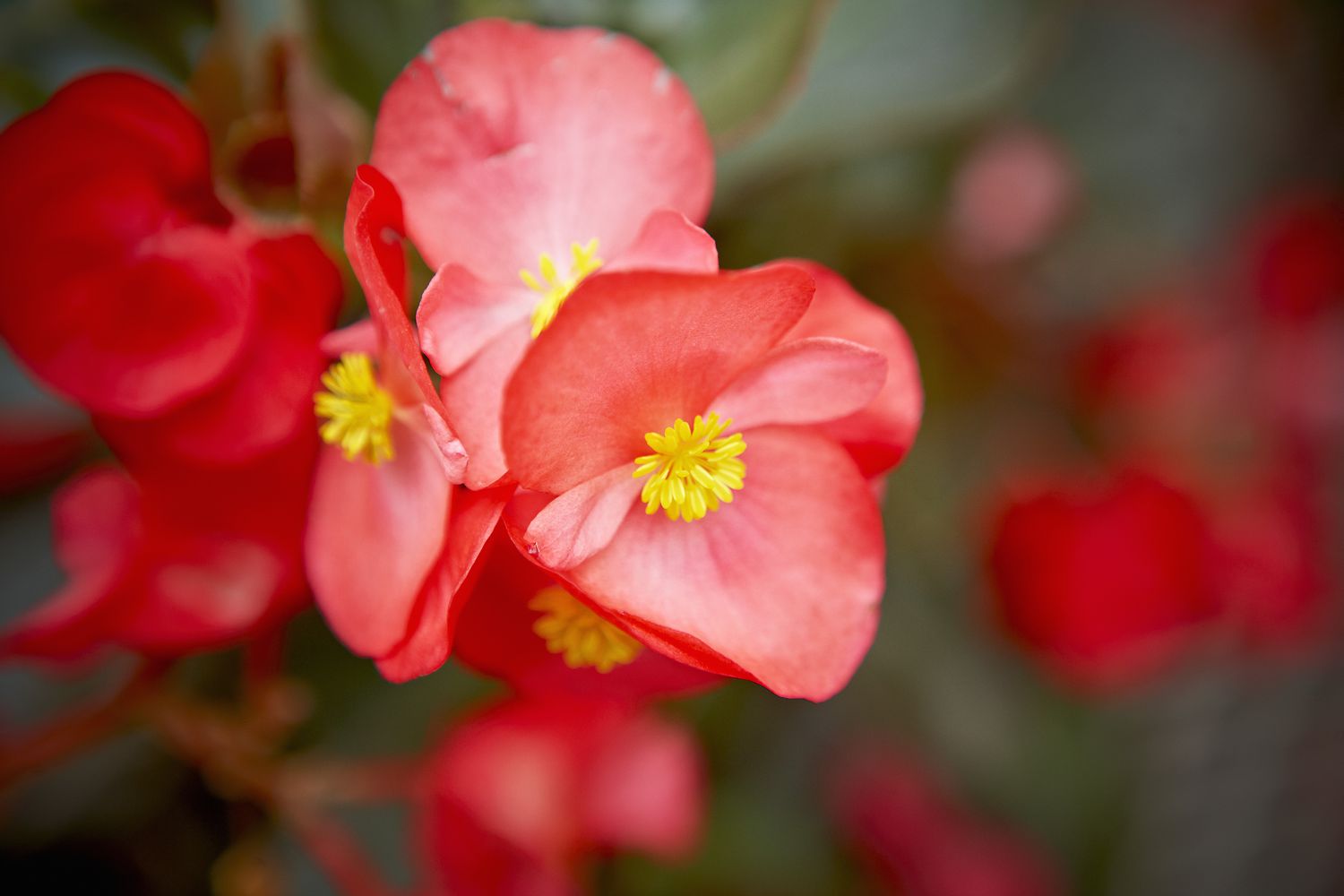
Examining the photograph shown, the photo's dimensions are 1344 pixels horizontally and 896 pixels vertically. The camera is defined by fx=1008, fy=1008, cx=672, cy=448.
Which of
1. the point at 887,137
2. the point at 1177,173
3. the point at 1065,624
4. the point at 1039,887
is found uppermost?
the point at 887,137

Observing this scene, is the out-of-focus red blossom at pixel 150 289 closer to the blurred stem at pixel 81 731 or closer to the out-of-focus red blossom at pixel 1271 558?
the blurred stem at pixel 81 731

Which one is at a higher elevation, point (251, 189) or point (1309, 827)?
point (251, 189)

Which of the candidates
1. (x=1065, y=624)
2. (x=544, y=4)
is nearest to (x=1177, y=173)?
(x=1065, y=624)

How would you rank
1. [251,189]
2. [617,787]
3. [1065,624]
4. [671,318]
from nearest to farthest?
[671,318] < [251,189] < [617,787] < [1065,624]

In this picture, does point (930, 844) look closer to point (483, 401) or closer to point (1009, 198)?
point (1009, 198)

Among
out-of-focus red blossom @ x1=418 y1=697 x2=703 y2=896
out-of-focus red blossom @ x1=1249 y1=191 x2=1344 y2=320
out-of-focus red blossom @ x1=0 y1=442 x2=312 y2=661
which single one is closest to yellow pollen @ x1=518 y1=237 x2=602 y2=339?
out-of-focus red blossom @ x1=0 y1=442 x2=312 y2=661

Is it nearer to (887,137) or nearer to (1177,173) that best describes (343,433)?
(887,137)

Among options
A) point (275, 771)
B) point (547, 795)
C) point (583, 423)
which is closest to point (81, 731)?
point (275, 771)
